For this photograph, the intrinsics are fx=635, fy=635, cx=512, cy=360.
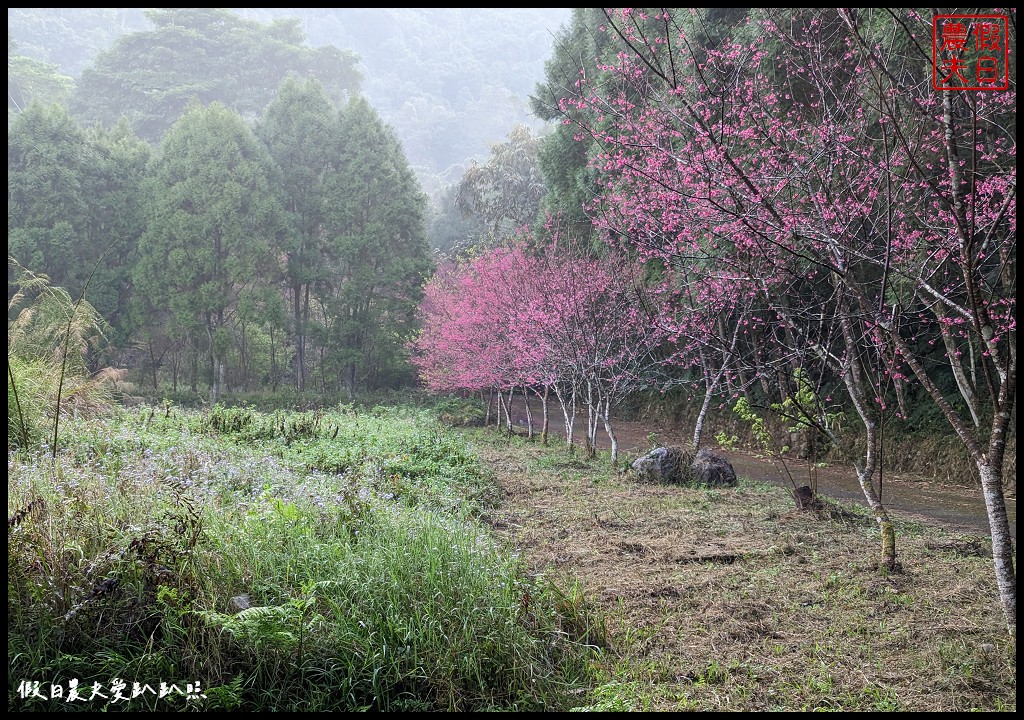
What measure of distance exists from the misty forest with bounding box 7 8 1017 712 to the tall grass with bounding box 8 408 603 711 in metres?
0.02

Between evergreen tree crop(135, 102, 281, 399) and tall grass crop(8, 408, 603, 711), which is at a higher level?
evergreen tree crop(135, 102, 281, 399)

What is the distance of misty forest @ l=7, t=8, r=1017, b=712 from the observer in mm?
2510

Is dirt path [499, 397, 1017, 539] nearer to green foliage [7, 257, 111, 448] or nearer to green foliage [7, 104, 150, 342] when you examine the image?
green foliage [7, 257, 111, 448]

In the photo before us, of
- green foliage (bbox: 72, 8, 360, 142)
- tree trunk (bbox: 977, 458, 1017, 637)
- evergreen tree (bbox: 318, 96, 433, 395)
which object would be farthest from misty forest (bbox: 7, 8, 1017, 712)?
green foliage (bbox: 72, 8, 360, 142)

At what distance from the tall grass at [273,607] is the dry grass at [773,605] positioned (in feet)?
1.28

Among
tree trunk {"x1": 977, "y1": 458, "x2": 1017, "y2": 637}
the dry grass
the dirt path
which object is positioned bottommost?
the dirt path

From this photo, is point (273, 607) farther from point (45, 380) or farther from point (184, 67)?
point (184, 67)

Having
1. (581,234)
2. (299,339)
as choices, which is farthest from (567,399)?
(299,339)

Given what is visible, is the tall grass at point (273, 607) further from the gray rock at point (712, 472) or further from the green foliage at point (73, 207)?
the green foliage at point (73, 207)

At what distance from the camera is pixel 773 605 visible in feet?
11.3

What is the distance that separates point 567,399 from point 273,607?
1265 cm

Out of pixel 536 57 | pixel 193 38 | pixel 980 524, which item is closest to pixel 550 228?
pixel 980 524

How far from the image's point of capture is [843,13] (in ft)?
8.83

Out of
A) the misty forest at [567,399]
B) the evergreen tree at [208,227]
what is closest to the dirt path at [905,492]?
the misty forest at [567,399]
